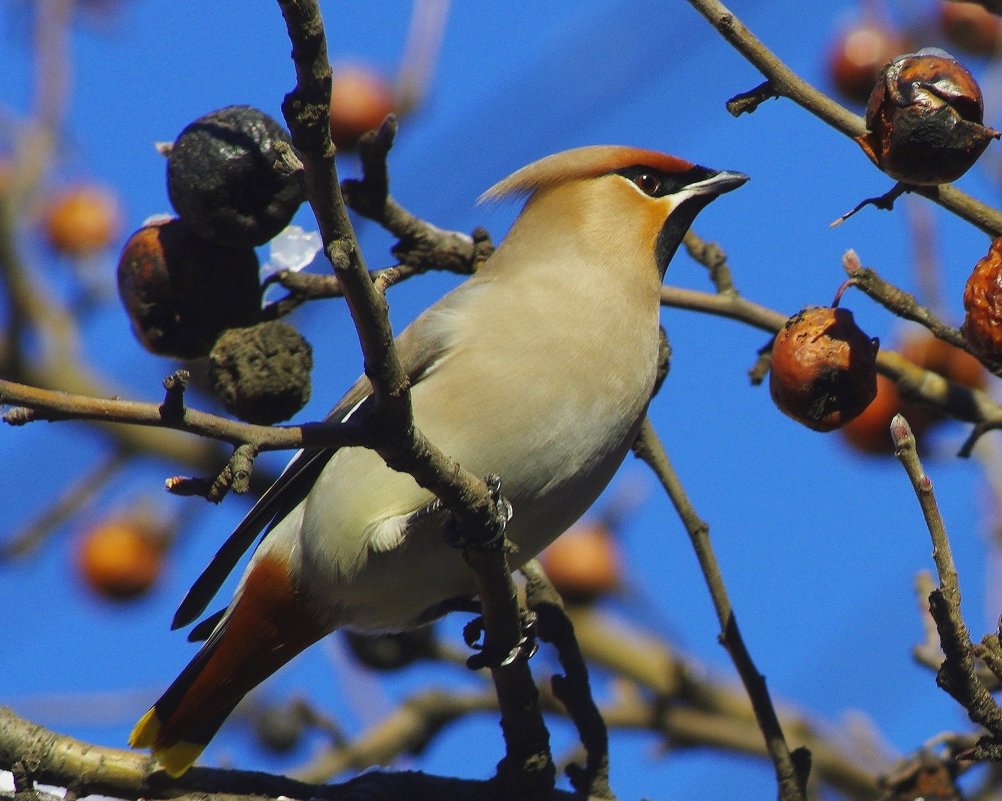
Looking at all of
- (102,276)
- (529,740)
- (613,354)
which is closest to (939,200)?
(613,354)

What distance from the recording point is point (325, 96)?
192cm

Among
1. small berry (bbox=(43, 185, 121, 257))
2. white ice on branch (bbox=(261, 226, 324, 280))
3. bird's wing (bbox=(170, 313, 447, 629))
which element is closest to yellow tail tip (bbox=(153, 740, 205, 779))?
bird's wing (bbox=(170, 313, 447, 629))

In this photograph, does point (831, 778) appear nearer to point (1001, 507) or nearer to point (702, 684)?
point (702, 684)

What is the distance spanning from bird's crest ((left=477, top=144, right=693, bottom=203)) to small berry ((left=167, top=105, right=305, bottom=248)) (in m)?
0.96

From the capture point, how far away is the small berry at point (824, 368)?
2727mm

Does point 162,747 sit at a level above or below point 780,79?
below

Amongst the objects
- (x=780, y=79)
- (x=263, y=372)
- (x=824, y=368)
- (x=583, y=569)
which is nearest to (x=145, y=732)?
(x=263, y=372)

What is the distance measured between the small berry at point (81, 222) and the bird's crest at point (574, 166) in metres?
3.71

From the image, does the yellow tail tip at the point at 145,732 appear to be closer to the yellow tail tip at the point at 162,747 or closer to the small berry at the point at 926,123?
the yellow tail tip at the point at 162,747

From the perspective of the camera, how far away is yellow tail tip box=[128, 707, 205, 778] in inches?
120

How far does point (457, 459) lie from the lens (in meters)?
3.15

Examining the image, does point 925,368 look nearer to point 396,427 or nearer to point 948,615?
point 948,615

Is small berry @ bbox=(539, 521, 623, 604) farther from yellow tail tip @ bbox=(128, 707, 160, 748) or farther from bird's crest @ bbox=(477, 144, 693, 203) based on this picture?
yellow tail tip @ bbox=(128, 707, 160, 748)

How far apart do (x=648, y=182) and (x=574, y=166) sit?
209 mm
